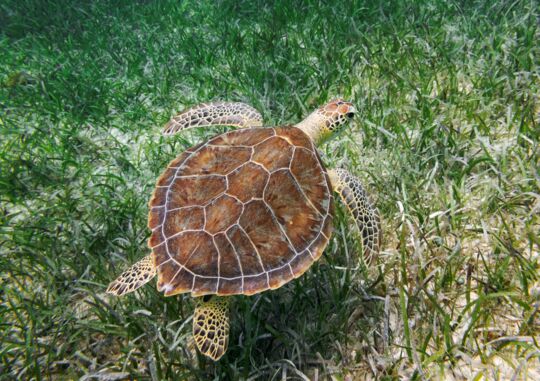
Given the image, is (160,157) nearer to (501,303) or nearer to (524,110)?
(501,303)

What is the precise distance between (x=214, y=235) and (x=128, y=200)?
148cm

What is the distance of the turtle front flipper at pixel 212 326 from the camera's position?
1992mm

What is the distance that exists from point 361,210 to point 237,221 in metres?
0.99

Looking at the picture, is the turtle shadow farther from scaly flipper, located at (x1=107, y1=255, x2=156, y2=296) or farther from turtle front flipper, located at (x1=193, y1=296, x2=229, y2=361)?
scaly flipper, located at (x1=107, y1=255, x2=156, y2=296)

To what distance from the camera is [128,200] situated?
316cm

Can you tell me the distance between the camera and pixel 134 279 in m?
2.17

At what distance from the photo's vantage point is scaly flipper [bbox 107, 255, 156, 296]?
2.14m

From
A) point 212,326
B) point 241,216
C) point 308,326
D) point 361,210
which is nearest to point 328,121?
point 361,210

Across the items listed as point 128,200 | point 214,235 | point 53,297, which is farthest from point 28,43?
point 214,235

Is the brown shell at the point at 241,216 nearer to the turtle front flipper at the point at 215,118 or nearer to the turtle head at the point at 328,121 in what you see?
the turtle head at the point at 328,121

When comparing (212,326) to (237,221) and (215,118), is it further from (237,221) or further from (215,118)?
(215,118)

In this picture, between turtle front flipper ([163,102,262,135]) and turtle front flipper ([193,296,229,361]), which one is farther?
turtle front flipper ([163,102,262,135])

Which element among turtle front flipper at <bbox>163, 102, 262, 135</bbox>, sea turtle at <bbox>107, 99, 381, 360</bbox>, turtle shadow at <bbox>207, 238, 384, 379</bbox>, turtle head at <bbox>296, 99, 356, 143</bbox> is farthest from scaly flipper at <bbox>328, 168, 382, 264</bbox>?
turtle front flipper at <bbox>163, 102, 262, 135</bbox>

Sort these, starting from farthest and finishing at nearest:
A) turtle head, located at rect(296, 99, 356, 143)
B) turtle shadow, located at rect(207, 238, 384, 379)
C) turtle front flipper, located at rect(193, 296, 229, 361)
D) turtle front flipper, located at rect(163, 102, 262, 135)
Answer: turtle front flipper, located at rect(163, 102, 262, 135) < turtle head, located at rect(296, 99, 356, 143) < turtle shadow, located at rect(207, 238, 384, 379) < turtle front flipper, located at rect(193, 296, 229, 361)
